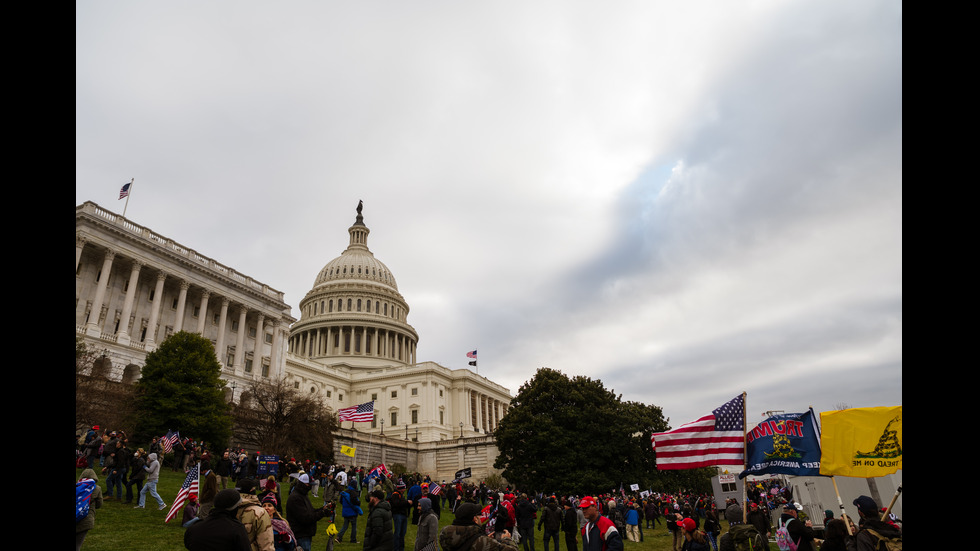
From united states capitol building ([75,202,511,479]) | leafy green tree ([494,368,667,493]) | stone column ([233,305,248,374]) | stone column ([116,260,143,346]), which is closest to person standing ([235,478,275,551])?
united states capitol building ([75,202,511,479])

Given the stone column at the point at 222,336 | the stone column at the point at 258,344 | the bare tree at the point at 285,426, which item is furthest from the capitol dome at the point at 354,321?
the bare tree at the point at 285,426

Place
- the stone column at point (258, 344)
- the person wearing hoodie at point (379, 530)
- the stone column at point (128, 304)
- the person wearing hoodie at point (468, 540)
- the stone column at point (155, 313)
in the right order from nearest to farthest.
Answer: the person wearing hoodie at point (468, 540) → the person wearing hoodie at point (379, 530) → the stone column at point (128, 304) → the stone column at point (155, 313) → the stone column at point (258, 344)

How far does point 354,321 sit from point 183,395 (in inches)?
2870

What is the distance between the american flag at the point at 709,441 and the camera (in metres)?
14.6

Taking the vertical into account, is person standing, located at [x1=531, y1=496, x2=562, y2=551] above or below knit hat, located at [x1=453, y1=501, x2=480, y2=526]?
below

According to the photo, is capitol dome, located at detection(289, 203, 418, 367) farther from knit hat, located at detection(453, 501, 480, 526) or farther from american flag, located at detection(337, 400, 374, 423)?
knit hat, located at detection(453, 501, 480, 526)

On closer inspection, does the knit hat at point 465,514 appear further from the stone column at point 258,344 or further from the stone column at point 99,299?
the stone column at point 258,344

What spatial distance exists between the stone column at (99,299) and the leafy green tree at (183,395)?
1083 cm

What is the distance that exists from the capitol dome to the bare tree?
192ft

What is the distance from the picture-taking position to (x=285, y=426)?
4841cm

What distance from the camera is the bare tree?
47.6 metres

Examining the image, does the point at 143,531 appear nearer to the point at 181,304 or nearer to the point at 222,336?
the point at 181,304

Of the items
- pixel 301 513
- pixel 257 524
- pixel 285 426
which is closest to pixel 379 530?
pixel 301 513
